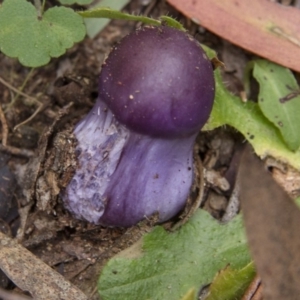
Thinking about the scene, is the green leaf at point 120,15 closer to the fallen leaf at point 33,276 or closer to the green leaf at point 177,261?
the green leaf at point 177,261

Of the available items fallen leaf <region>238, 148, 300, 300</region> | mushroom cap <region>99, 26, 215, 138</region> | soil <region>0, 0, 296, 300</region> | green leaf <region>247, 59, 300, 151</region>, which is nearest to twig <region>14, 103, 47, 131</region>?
soil <region>0, 0, 296, 300</region>

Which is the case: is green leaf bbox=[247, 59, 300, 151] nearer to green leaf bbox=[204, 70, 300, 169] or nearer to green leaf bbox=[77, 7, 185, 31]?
green leaf bbox=[204, 70, 300, 169]

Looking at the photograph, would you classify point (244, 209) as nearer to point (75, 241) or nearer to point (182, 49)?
point (182, 49)

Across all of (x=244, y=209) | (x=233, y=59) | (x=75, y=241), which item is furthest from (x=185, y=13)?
(x=244, y=209)

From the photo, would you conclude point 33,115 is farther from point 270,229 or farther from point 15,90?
point 270,229

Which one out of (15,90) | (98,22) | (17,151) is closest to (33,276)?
(17,151)

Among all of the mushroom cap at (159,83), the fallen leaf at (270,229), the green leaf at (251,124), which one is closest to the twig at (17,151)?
the mushroom cap at (159,83)

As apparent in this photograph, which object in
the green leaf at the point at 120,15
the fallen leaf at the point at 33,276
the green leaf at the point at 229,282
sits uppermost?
the green leaf at the point at 120,15
